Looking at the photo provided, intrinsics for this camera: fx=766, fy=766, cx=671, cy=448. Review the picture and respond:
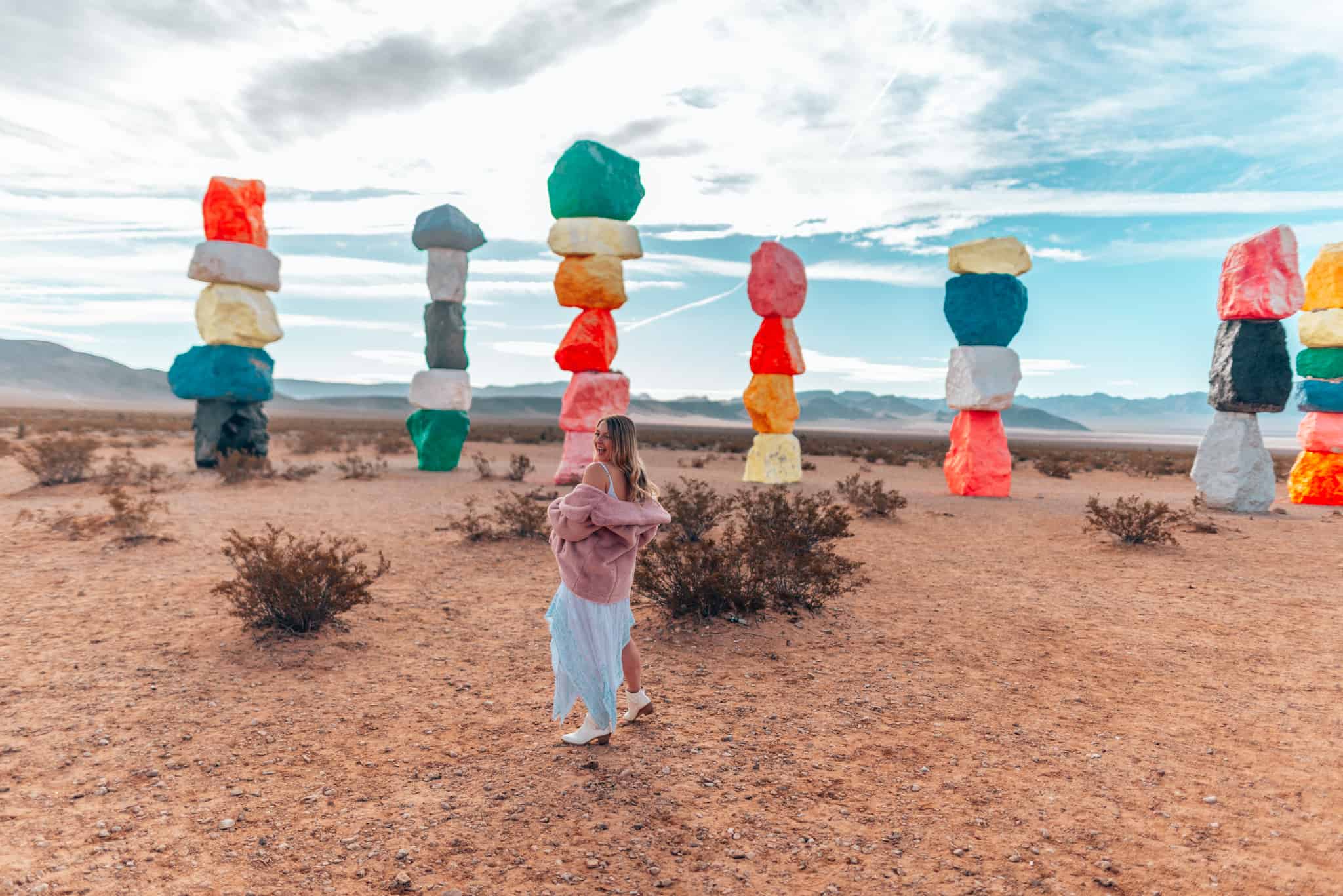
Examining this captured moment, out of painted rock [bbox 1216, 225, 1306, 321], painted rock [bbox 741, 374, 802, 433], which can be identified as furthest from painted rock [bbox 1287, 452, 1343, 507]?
painted rock [bbox 741, 374, 802, 433]

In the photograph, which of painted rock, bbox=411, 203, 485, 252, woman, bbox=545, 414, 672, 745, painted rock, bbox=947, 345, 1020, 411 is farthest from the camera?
painted rock, bbox=411, 203, 485, 252

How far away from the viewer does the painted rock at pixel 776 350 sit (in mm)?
17109

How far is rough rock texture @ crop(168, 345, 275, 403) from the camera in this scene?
1616 cm

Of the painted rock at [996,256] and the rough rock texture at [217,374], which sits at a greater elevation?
the painted rock at [996,256]

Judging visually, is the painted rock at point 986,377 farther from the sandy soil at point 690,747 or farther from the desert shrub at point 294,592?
the desert shrub at point 294,592

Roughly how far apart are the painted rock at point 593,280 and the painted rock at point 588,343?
1.13ft

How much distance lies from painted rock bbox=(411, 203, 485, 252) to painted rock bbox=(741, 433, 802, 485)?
8519 mm

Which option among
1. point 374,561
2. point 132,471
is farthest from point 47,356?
point 374,561

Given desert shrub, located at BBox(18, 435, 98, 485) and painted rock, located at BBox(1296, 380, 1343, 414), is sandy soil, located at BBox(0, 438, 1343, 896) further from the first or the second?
painted rock, located at BBox(1296, 380, 1343, 414)

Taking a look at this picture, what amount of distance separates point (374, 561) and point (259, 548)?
91.7 inches

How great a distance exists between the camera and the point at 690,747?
4.13 metres

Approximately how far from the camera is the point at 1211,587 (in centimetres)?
785

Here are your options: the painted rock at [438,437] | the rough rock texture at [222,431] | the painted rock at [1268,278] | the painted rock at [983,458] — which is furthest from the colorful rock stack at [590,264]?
the painted rock at [1268,278]

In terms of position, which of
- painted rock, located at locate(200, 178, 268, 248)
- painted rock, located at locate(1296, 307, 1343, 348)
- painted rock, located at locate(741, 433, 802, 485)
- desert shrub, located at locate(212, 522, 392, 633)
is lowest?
desert shrub, located at locate(212, 522, 392, 633)
